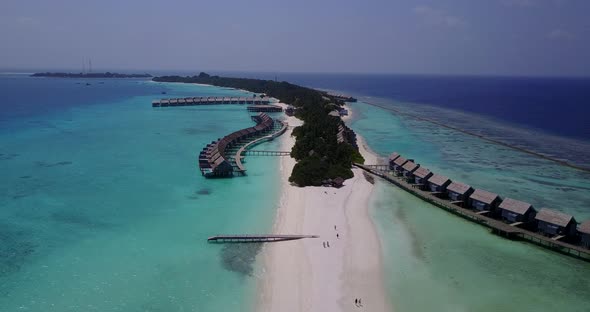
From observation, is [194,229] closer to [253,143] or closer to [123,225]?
[123,225]

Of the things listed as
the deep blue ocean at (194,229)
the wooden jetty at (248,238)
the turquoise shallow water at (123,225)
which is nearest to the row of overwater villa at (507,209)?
the deep blue ocean at (194,229)

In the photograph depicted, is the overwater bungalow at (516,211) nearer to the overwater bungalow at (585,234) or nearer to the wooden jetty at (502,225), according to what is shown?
the wooden jetty at (502,225)

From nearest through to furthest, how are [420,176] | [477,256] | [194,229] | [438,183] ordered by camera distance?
[477,256] < [194,229] < [438,183] < [420,176]

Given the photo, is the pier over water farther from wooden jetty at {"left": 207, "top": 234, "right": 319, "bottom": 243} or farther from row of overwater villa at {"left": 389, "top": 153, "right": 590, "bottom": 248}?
row of overwater villa at {"left": 389, "top": 153, "right": 590, "bottom": 248}

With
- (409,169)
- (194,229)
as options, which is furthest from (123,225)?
(409,169)

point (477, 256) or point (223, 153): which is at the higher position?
point (223, 153)

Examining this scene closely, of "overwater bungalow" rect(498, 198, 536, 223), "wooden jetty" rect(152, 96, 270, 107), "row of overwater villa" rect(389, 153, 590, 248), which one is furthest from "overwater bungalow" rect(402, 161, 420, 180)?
"wooden jetty" rect(152, 96, 270, 107)
